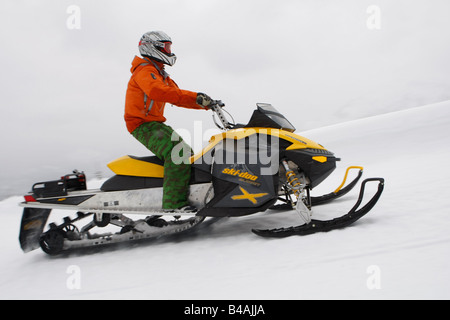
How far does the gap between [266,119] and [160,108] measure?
44.8 inches

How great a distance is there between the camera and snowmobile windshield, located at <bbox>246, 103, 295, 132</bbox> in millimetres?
3363

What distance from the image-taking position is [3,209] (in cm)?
688

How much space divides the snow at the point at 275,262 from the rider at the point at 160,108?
619 millimetres

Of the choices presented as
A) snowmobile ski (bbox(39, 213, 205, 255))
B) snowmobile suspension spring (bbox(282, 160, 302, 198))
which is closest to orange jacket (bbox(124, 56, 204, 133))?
snowmobile ski (bbox(39, 213, 205, 255))

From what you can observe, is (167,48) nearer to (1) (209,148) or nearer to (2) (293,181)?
(1) (209,148)

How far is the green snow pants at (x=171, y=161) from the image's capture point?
3369mm

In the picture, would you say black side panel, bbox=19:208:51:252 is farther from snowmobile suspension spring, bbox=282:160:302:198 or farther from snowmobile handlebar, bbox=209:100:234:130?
snowmobile suspension spring, bbox=282:160:302:198

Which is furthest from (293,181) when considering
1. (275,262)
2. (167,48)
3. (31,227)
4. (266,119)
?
(31,227)

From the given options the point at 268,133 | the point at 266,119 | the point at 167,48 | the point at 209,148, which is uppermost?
the point at 167,48

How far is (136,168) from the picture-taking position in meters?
3.55

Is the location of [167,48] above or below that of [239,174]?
above

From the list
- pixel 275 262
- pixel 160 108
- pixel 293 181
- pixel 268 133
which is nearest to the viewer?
pixel 275 262

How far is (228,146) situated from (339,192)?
1676 millimetres
